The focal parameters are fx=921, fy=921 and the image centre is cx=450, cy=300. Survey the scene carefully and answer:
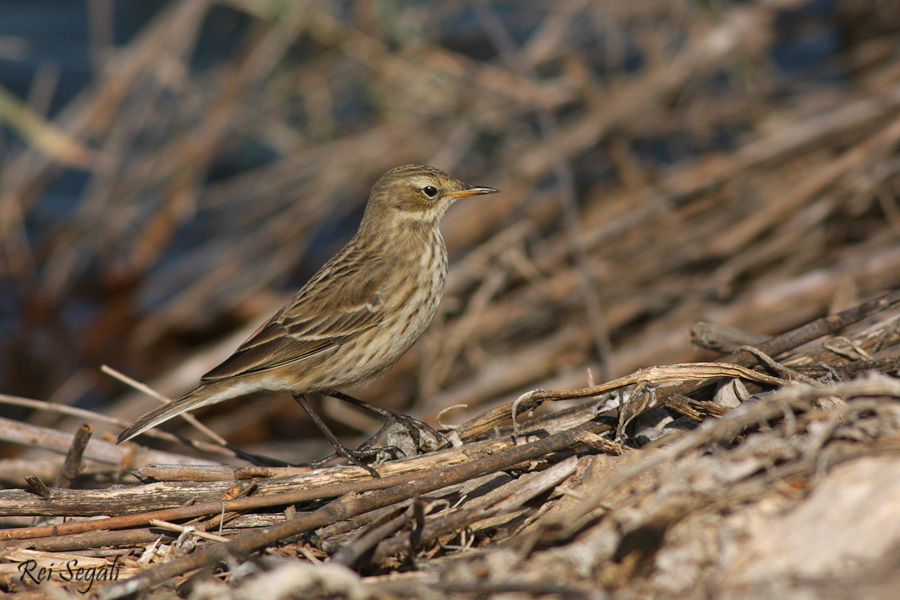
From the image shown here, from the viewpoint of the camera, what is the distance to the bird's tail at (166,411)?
442 cm

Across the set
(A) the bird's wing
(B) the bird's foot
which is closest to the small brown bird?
(A) the bird's wing

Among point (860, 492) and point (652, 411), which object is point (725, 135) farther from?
point (860, 492)

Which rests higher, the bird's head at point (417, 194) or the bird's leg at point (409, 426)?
the bird's head at point (417, 194)

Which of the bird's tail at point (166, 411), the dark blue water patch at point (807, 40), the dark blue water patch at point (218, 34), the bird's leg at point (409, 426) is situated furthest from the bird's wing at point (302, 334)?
the dark blue water patch at point (218, 34)

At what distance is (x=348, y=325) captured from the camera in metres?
5.11

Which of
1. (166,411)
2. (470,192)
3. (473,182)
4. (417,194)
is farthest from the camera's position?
(473,182)

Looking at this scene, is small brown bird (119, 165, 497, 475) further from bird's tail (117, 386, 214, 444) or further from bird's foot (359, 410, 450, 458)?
bird's foot (359, 410, 450, 458)

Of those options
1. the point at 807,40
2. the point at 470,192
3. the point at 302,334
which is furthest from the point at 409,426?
the point at 807,40

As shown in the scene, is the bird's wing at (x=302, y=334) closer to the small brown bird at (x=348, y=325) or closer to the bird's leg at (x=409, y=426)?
the small brown bird at (x=348, y=325)

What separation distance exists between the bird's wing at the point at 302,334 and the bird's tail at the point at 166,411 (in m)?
0.19

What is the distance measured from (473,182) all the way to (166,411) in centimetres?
479

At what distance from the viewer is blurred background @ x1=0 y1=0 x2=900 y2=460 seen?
21.4 ft

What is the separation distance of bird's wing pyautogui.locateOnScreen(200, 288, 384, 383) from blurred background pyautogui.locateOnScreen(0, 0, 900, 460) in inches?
59.4

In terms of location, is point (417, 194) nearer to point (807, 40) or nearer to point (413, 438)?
point (413, 438)
